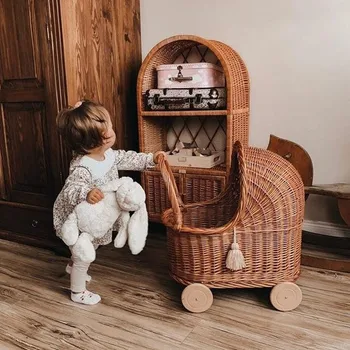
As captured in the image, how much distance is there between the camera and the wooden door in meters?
1.86

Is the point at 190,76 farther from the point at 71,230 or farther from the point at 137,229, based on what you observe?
the point at 71,230

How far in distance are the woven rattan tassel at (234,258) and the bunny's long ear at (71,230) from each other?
0.57 metres

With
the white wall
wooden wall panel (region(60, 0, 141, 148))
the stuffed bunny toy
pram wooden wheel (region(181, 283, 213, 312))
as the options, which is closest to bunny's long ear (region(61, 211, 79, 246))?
the stuffed bunny toy

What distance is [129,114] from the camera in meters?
2.29

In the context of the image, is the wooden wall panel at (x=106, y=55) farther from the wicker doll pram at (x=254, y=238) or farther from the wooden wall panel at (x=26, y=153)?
the wicker doll pram at (x=254, y=238)

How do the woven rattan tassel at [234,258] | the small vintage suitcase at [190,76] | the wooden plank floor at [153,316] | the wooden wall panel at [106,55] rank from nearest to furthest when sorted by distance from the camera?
the wooden plank floor at [153,316] → the woven rattan tassel at [234,258] → the wooden wall panel at [106,55] → the small vintage suitcase at [190,76]

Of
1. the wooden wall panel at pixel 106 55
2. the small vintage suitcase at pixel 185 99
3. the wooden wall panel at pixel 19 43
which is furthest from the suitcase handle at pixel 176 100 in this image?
the wooden wall panel at pixel 19 43

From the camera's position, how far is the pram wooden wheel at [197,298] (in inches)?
55.7

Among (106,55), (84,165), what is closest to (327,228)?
(84,165)

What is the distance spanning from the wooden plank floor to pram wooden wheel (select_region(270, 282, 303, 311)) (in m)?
0.03

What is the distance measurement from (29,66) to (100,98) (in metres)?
0.39

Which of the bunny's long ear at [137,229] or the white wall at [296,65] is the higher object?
the white wall at [296,65]

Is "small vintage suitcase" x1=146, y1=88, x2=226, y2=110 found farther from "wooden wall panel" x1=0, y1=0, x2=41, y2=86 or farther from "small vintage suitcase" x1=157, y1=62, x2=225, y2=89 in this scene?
"wooden wall panel" x1=0, y1=0, x2=41, y2=86

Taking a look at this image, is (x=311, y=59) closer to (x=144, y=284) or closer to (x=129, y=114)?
(x=129, y=114)
